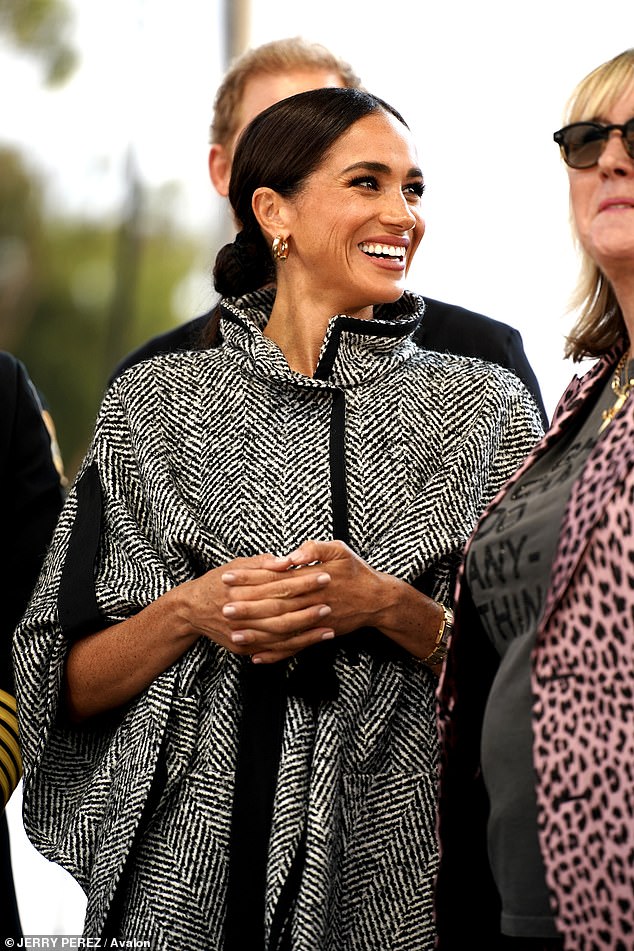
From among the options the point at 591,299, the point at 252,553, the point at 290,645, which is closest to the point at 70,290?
the point at 252,553

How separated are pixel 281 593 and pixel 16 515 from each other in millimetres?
773

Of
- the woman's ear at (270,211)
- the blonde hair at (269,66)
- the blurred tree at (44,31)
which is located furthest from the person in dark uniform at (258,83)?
the blurred tree at (44,31)

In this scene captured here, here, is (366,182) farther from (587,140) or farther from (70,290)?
(70,290)

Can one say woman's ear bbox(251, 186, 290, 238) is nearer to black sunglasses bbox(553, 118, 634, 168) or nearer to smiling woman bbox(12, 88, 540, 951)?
smiling woman bbox(12, 88, 540, 951)

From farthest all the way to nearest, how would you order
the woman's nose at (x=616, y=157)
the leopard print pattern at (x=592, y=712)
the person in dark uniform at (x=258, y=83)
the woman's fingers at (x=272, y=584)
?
the person in dark uniform at (x=258, y=83) < the woman's fingers at (x=272, y=584) < the woman's nose at (x=616, y=157) < the leopard print pattern at (x=592, y=712)

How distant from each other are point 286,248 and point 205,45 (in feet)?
12.6

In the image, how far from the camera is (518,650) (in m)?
1.64

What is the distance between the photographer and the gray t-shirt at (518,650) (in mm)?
1582

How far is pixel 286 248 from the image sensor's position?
2.38 meters

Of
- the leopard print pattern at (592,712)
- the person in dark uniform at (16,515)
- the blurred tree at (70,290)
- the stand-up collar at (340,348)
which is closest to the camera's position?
the leopard print pattern at (592,712)

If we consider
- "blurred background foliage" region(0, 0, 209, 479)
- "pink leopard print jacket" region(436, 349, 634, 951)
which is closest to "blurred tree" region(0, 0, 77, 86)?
"blurred background foliage" region(0, 0, 209, 479)

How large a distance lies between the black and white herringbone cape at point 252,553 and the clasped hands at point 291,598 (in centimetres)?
10

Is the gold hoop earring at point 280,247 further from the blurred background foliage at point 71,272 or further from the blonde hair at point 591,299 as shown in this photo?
the blurred background foliage at point 71,272

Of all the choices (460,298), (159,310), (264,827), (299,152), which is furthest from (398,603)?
(159,310)
